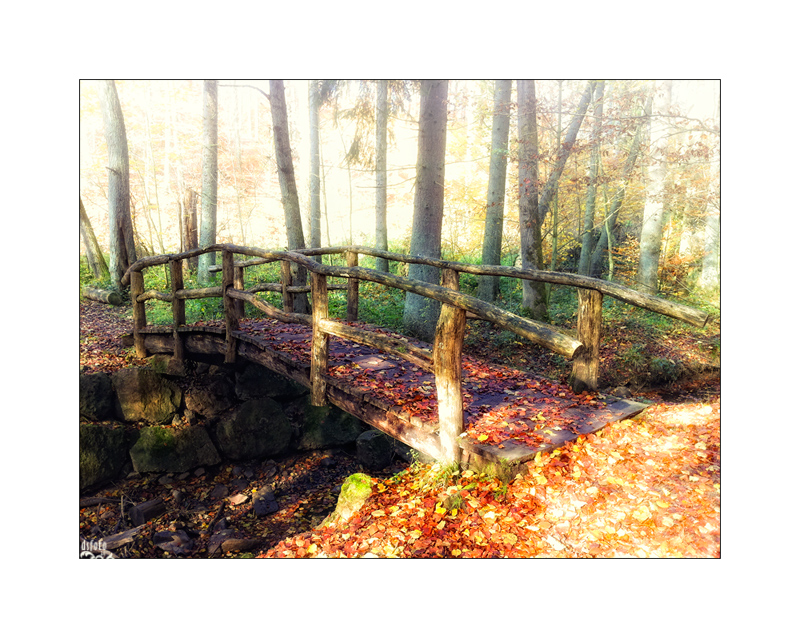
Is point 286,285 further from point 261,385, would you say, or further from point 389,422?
point 389,422

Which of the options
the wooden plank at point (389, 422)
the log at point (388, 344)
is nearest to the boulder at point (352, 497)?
the wooden plank at point (389, 422)

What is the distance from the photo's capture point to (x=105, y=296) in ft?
32.0

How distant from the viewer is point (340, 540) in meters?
3.42

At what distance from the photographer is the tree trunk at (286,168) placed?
8.43m

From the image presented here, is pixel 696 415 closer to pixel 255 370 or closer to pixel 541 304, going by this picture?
pixel 541 304

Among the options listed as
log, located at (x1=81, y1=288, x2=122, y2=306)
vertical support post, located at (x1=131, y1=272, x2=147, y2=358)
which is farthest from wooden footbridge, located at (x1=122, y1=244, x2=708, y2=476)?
log, located at (x1=81, y1=288, x2=122, y2=306)

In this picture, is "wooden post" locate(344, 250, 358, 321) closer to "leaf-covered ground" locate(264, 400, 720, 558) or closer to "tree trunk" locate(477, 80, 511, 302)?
"leaf-covered ground" locate(264, 400, 720, 558)

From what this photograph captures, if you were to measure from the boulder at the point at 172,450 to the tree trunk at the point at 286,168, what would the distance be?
3.10 metres

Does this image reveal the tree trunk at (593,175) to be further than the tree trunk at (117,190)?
Yes

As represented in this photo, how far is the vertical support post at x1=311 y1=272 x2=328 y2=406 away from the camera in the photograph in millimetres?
4770

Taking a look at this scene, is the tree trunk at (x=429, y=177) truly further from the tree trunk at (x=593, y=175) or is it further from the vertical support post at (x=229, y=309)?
the tree trunk at (x=593, y=175)

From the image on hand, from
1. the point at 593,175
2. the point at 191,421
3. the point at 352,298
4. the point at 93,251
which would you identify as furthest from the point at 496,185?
the point at 93,251

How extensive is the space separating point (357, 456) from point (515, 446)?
3885mm
